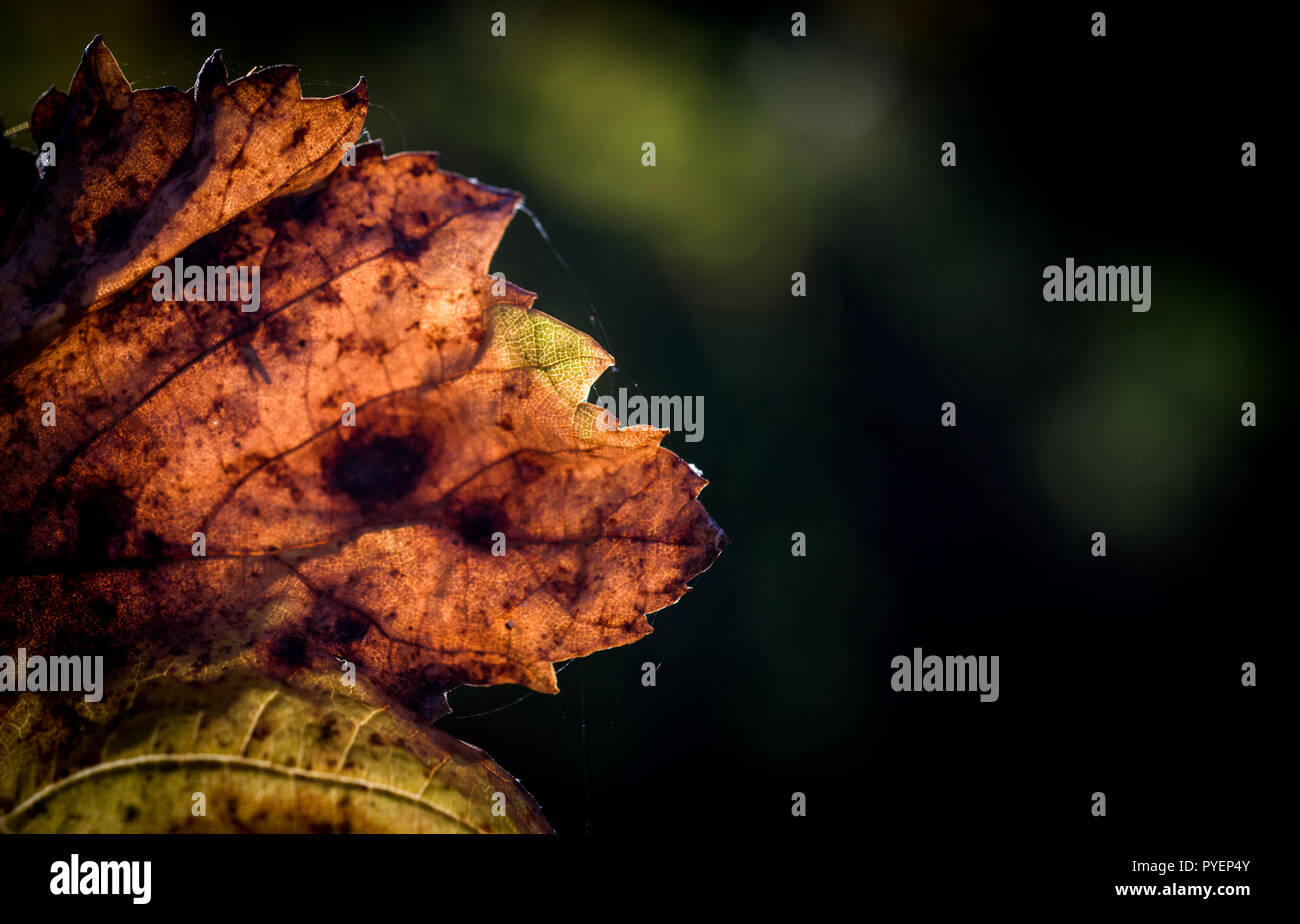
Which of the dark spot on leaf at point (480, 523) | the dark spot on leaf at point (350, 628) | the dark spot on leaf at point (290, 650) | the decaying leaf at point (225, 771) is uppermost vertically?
the dark spot on leaf at point (480, 523)

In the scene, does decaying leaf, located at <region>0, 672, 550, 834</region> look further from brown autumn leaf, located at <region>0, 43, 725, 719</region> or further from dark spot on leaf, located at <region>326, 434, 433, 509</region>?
dark spot on leaf, located at <region>326, 434, 433, 509</region>

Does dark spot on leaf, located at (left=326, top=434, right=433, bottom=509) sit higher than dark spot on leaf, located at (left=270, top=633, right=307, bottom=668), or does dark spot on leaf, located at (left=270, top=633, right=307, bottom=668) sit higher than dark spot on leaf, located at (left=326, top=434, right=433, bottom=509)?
dark spot on leaf, located at (left=326, top=434, right=433, bottom=509)

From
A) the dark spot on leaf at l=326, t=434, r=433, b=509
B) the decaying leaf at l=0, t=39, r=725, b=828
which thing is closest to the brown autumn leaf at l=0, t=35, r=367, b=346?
the decaying leaf at l=0, t=39, r=725, b=828

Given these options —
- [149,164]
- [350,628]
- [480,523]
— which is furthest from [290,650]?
[149,164]

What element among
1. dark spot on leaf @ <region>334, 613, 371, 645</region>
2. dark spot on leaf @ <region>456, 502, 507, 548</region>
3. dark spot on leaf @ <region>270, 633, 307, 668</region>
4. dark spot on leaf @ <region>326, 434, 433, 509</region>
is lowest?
dark spot on leaf @ <region>270, 633, 307, 668</region>

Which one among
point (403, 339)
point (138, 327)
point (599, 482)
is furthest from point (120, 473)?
point (599, 482)

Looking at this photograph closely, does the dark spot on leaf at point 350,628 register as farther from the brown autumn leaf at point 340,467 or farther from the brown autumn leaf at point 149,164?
the brown autumn leaf at point 149,164

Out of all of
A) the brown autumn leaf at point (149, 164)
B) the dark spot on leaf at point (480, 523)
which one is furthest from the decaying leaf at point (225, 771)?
the brown autumn leaf at point (149, 164)

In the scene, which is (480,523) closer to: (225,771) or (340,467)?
(340,467)

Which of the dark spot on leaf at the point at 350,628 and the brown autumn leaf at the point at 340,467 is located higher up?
the brown autumn leaf at the point at 340,467
